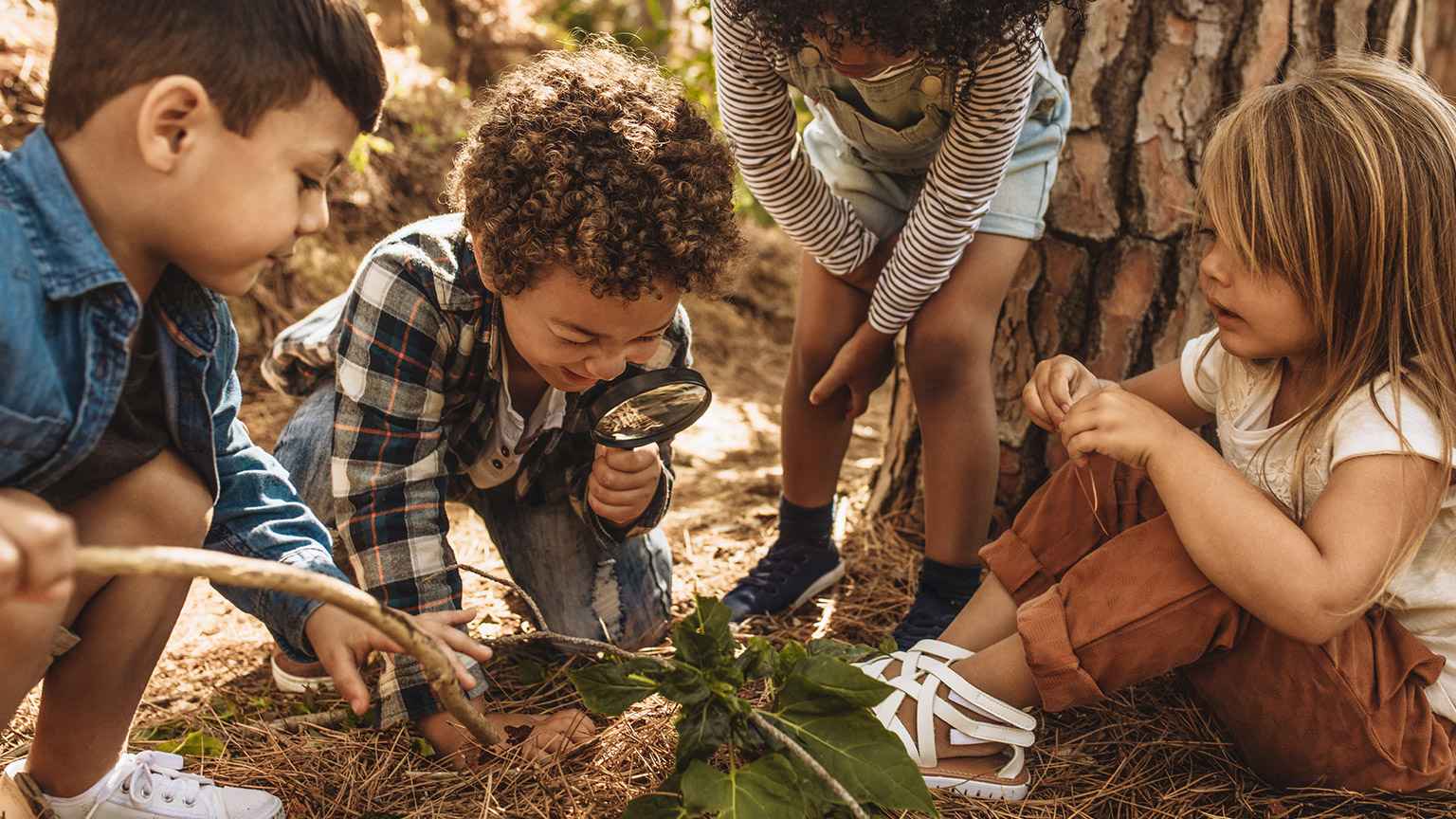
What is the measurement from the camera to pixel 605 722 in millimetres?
1828

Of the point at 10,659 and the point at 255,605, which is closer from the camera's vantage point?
the point at 10,659

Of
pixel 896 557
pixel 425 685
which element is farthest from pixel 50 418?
pixel 896 557

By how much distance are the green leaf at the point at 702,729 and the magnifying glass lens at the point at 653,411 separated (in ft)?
2.07

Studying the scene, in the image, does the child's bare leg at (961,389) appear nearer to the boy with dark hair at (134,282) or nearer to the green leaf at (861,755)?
the green leaf at (861,755)

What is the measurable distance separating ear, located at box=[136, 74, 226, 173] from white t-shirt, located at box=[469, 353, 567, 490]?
0.83m

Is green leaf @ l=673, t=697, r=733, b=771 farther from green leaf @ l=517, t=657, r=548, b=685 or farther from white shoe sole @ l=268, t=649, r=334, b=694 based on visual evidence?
white shoe sole @ l=268, t=649, r=334, b=694

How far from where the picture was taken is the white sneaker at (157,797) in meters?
1.40

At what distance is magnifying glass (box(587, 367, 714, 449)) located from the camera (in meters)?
1.79

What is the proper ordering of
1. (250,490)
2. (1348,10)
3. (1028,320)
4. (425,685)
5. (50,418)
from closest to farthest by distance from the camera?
1. (50,418)
2. (250,490)
3. (425,685)
4. (1348,10)
5. (1028,320)

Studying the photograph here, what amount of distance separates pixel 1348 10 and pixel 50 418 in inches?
106

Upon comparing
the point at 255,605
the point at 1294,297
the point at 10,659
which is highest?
the point at 1294,297

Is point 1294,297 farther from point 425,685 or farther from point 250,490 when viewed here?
point 250,490

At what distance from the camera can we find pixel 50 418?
1114mm

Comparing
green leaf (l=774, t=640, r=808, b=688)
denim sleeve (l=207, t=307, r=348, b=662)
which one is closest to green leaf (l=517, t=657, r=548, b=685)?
denim sleeve (l=207, t=307, r=348, b=662)
